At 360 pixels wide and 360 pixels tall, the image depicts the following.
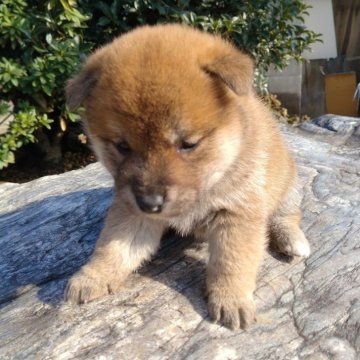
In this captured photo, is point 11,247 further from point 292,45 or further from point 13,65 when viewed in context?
point 292,45

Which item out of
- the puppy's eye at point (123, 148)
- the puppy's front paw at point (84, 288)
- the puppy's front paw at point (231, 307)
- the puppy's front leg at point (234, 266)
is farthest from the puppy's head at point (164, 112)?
the puppy's front paw at point (84, 288)

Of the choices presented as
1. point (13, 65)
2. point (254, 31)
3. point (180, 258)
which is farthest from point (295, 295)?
point (254, 31)

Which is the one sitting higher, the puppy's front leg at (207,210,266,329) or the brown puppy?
the brown puppy

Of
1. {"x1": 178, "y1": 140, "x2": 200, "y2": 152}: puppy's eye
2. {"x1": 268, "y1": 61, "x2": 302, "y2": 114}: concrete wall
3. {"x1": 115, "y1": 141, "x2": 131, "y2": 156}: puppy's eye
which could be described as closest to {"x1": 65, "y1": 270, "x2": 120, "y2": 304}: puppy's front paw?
{"x1": 115, "y1": 141, "x2": 131, "y2": 156}: puppy's eye

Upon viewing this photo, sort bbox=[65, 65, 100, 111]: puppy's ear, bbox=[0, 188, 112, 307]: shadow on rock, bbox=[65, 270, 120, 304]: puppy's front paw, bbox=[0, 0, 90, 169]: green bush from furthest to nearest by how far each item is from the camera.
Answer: bbox=[0, 0, 90, 169]: green bush < bbox=[0, 188, 112, 307]: shadow on rock < bbox=[65, 270, 120, 304]: puppy's front paw < bbox=[65, 65, 100, 111]: puppy's ear

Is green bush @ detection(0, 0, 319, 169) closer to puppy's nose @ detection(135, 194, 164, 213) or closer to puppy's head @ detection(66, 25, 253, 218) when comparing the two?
puppy's head @ detection(66, 25, 253, 218)

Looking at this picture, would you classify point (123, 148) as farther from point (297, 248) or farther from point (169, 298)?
point (297, 248)

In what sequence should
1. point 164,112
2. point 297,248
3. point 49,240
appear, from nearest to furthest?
1. point 164,112
2. point 297,248
3. point 49,240

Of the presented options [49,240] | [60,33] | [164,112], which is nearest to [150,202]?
[164,112]

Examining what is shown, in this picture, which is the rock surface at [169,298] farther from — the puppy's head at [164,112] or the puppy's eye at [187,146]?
the puppy's eye at [187,146]
